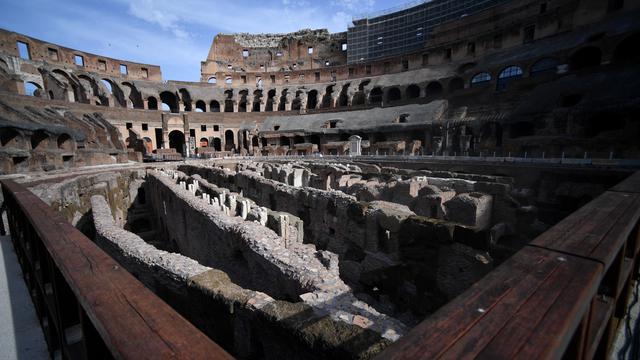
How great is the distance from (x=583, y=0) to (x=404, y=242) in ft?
111

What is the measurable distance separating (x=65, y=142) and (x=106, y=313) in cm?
2603

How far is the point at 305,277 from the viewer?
425 centimetres

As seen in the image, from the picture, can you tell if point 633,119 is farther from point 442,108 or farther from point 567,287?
point 567,287

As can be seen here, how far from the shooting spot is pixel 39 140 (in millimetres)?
19031

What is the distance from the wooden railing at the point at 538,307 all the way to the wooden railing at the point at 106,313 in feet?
2.17

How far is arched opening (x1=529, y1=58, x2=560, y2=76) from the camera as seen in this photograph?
77.2 feet

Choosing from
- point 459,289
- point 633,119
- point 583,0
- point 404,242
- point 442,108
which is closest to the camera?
point 459,289

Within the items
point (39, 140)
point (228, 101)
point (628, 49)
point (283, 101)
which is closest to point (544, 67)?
point (628, 49)

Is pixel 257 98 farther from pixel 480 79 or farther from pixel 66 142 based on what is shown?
pixel 480 79

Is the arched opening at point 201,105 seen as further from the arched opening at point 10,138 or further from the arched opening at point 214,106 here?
the arched opening at point 10,138

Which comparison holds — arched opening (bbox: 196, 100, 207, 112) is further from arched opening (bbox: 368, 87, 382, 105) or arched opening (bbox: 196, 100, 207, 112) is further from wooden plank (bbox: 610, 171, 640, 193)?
wooden plank (bbox: 610, 171, 640, 193)

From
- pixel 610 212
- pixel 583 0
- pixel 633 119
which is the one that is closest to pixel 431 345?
pixel 610 212

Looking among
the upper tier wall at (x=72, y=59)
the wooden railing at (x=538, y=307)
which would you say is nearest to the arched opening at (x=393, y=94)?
the upper tier wall at (x=72, y=59)

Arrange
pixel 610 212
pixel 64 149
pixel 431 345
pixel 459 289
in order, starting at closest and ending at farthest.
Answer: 1. pixel 431 345
2. pixel 610 212
3. pixel 459 289
4. pixel 64 149
